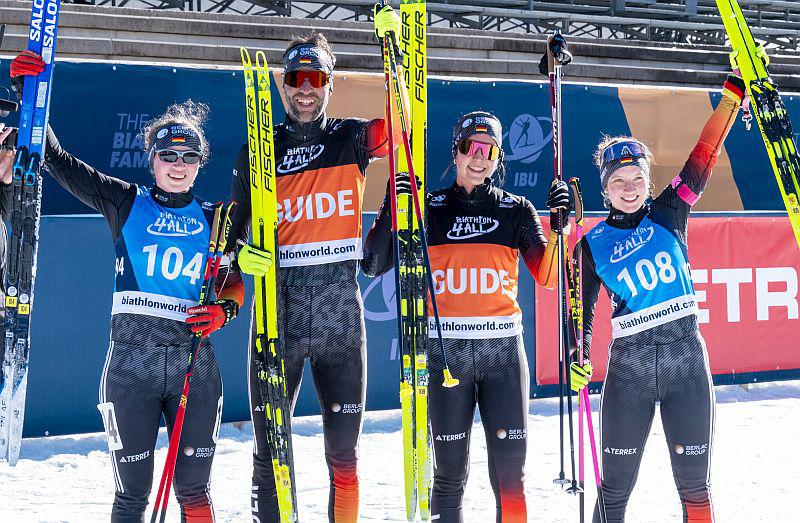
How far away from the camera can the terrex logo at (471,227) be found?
3.70m

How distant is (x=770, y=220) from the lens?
7.74 metres

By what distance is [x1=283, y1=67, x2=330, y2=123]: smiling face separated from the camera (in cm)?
362

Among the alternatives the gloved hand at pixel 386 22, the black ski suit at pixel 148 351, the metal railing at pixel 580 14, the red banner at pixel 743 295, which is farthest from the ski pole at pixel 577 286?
the metal railing at pixel 580 14

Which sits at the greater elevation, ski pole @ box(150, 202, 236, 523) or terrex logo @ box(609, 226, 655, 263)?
terrex logo @ box(609, 226, 655, 263)

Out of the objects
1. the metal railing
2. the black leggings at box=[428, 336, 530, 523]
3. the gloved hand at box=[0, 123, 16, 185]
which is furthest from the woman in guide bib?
the metal railing

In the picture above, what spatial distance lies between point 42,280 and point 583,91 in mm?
4542

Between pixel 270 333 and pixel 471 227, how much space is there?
3.14 ft

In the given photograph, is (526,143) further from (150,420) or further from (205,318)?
(150,420)

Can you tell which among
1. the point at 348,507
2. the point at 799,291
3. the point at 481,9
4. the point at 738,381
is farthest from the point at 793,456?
the point at 481,9

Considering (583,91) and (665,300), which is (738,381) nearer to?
(583,91)

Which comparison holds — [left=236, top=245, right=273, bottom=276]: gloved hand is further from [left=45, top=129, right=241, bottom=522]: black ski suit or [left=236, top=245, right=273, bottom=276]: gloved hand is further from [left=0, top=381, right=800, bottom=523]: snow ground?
[left=0, top=381, right=800, bottom=523]: snow ground

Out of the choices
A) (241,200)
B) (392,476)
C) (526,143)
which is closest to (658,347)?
(241,200)

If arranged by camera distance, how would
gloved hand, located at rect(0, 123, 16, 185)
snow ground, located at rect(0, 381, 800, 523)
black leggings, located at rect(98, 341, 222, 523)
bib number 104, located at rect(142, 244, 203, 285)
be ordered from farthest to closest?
snow ground, located at rect(0, 381, 800, 523), gloved hand, located at rect(0, 123, 16, 185), bib number 104, located at rect(142, 244, 203, 285), black leggings, located at rect(98, 341, 222, 523)

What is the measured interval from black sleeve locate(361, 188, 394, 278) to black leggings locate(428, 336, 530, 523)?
0.42m
